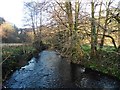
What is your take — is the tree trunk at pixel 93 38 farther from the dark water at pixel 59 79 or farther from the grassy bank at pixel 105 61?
the dark water at pixel 59 79

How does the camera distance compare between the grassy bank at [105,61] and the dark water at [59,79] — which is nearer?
the dark water at [59,79]

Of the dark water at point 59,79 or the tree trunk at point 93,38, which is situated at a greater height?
the tree trunk at point 93,38

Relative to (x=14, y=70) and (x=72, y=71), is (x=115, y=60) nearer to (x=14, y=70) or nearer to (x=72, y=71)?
(x=72, y=71)

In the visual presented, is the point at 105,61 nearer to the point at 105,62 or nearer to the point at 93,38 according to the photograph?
the point at 105,62

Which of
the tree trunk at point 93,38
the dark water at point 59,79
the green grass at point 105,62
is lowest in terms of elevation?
the dark water at point 59,79

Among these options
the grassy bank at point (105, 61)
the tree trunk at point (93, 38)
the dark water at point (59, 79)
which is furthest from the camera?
the tree trunk at point (93, 38)

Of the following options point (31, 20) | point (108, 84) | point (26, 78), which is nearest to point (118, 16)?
point (108, 84)

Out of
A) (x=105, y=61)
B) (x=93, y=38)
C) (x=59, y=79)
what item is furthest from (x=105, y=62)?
(x=59, y=79)

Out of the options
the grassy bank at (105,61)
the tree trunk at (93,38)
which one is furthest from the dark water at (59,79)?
the tree trunk at (93,38)

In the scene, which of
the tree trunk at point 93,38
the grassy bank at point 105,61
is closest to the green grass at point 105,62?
the grassy bank at point 105,61

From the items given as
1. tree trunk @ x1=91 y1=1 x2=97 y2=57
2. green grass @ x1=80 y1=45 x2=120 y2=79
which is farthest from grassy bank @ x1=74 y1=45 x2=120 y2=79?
tree trunk @ x1=91 y1=1 x2=97 y2=57

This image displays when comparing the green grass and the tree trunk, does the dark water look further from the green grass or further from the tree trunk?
the tree trunk

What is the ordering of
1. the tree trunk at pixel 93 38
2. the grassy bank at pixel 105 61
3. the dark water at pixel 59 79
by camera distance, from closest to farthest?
the dark water at pixel 59 79 < the grassy bank at pixel 105 61 < the tree trunk at pixel 93 38

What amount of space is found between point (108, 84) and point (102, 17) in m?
6.89
